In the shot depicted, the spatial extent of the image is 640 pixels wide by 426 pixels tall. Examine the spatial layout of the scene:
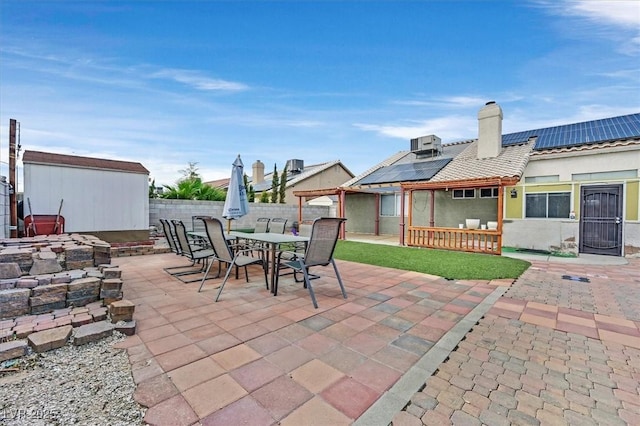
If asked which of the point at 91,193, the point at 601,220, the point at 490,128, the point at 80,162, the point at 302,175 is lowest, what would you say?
the point at 601,220

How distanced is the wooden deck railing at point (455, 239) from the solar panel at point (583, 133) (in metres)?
4.19

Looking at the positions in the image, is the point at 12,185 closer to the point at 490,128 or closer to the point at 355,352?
the point at 355,352

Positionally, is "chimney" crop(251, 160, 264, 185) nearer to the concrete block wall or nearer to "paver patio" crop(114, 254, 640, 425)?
the concrete block wall

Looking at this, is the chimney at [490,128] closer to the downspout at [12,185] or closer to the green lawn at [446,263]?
the green lawn at [446,263]

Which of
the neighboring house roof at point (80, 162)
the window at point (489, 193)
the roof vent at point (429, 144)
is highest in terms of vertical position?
the roof vent at point (429, 144)

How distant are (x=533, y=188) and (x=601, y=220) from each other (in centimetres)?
198

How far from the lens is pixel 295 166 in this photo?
82.5ft

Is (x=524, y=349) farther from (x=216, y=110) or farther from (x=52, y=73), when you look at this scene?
(x=216, y=110)

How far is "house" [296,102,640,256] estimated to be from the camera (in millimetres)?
8594

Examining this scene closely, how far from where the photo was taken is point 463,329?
309cm

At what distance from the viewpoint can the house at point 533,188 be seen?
859 cm

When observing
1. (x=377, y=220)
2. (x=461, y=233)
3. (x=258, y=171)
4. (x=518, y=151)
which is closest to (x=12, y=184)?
(x=461, y=233)

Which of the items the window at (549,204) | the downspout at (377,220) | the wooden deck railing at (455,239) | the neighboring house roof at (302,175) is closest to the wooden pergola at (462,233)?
the wooden deck railing at (455,239)

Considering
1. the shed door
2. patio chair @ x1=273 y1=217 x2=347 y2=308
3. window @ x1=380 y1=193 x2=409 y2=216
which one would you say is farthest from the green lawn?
window @ x1=380 y1=193 x2=409 y2=216
